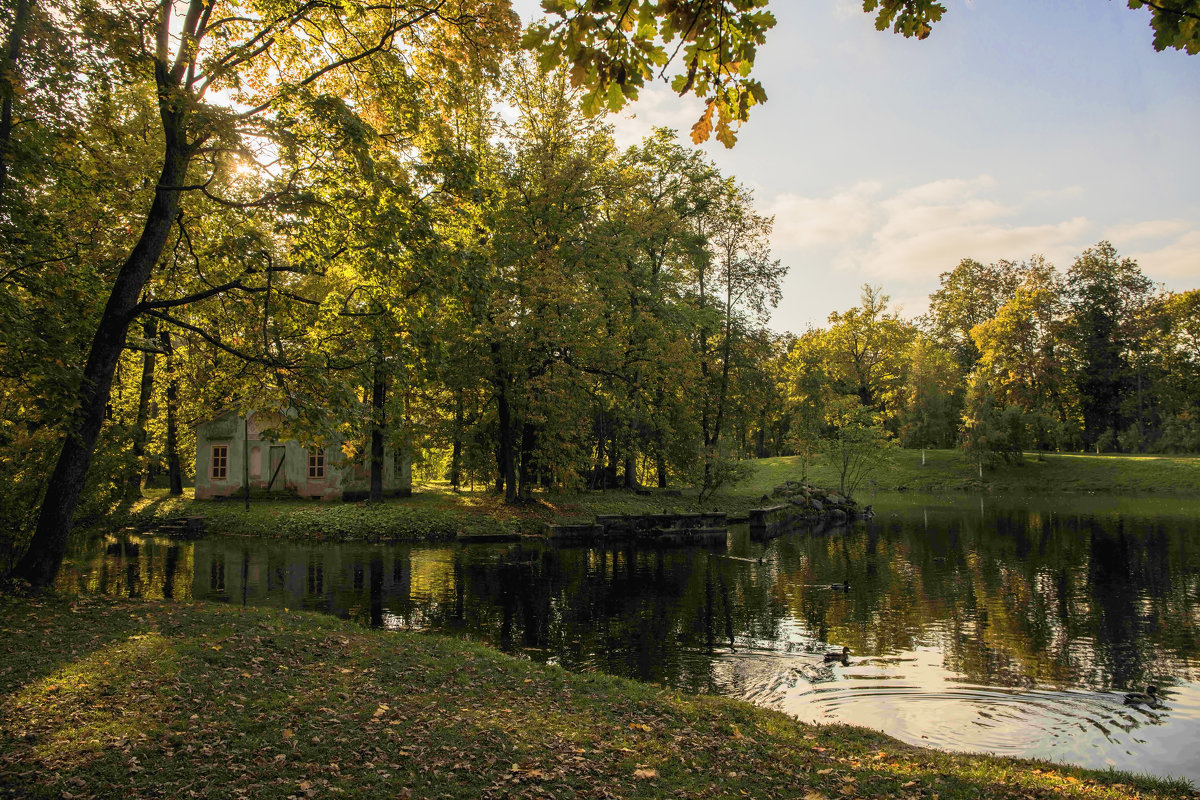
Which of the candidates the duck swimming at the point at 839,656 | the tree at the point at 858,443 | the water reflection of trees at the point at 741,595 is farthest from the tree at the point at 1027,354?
the duck swimming at the point at 839,656

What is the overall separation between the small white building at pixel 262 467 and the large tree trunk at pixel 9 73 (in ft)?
79.5

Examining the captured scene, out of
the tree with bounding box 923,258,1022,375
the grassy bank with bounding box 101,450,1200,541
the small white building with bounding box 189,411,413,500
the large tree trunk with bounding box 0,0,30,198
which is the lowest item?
the grassy bank with bounding box 101,450,1200,541

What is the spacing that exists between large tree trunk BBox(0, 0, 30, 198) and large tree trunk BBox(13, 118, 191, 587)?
6.46ft

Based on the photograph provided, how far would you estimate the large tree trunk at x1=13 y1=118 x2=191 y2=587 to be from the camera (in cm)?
1166

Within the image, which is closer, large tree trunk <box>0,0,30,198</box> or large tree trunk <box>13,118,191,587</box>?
large tree trunk <box>0,0,30,198</box>

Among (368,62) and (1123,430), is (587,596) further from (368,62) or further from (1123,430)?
(1123,430)

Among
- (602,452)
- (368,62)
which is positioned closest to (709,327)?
(602,452)

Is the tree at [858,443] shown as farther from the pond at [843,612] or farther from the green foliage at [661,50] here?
the green foliage at [661,50]

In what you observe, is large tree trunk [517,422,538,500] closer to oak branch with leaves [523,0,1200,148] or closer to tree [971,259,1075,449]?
oak branch with leaves [523,0,1200,148]

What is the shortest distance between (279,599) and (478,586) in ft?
16.3

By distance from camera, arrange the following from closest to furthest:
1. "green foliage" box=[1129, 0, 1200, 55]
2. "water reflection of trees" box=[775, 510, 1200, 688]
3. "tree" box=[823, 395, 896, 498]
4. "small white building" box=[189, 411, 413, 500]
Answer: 1. "green foliage" box=[1129, 0, 1200, 55]
2. "water reflection of trees" box=[775, 510, 1200, 688]
3. "small white building" box=[189, 411, 413, 500]
4. "tree" box=[823, 395, 896, 498]

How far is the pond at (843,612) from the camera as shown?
33.3ft

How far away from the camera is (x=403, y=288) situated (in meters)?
12.5

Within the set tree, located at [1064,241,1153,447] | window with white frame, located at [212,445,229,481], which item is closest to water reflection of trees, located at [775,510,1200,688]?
window with white frame, located at [212,445,229,481]
